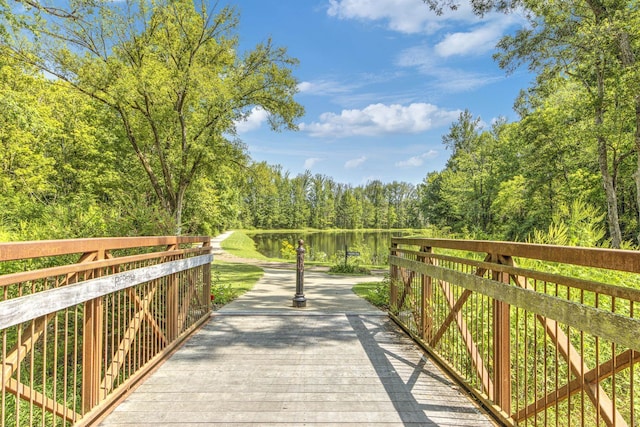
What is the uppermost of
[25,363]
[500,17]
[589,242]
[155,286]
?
[500,17]

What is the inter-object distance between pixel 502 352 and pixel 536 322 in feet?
2.79

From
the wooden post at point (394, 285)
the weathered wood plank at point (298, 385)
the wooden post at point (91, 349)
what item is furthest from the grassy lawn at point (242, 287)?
the wooden post at point (91, 349)

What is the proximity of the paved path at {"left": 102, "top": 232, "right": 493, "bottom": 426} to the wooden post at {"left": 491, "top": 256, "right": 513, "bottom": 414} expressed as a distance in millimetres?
189

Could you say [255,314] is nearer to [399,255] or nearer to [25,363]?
[399,255]

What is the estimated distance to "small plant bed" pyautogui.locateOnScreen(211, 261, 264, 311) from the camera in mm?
7324

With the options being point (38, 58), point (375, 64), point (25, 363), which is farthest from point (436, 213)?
point (25, 363)

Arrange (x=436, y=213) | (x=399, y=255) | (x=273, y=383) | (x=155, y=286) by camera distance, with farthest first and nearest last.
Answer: (x=436, y=213), (x=399, y=255), (x=155, y=286), (x=273, y=383)

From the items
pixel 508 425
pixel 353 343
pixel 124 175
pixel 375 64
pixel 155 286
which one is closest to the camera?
pixel 508 425

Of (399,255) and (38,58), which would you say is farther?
(38,58)

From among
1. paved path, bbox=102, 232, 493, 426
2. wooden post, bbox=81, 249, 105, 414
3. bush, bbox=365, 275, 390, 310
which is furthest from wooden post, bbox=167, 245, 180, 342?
bush, bbox=365, 275, 390, 310

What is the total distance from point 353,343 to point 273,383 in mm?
1373

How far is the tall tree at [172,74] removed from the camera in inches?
422

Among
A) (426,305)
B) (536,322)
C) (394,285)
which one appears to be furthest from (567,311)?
(394,285)

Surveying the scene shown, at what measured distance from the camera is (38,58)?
34.2ft
